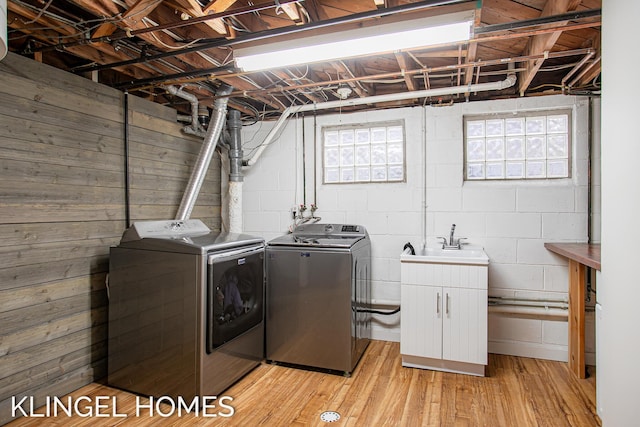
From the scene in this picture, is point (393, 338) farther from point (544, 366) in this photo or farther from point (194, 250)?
point (194, 250)

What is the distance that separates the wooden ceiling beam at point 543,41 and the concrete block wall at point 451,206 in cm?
34

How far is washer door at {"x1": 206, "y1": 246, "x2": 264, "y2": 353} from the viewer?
250 centimetres

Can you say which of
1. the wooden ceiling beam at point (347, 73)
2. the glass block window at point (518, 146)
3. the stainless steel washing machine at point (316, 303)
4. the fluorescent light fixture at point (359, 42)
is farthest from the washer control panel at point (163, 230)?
the glass block window at point (518, 146)

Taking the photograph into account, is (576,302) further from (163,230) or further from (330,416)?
(163,230)

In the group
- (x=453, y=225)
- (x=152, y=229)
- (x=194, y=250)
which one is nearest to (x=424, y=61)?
(x=453, y=225)

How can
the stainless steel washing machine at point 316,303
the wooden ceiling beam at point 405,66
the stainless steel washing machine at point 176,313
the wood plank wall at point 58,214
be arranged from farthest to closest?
the stainless steel washing machine at point 316,303 < the wooden ceiling beam at point 405,66 < the stainless steel washing machine at point 176,313 < the wood plank wall at point 58,214

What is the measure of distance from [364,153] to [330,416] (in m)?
2.41

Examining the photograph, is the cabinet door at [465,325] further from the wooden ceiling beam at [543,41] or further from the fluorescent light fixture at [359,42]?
the fluorescent light fixture at [359,42]

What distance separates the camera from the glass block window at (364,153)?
3.66 meters

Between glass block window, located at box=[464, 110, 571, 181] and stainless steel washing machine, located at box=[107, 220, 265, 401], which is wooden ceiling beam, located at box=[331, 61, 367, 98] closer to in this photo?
glass block window, located at box=[464, 110, 571, 181]

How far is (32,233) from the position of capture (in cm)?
237

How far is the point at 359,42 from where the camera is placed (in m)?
2.14

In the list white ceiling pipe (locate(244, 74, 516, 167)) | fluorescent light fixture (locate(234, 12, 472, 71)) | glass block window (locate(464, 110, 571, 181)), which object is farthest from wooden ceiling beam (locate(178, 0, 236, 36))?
glass block window (locate(464, 110, 571, 181))

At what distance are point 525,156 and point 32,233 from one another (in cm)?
385
